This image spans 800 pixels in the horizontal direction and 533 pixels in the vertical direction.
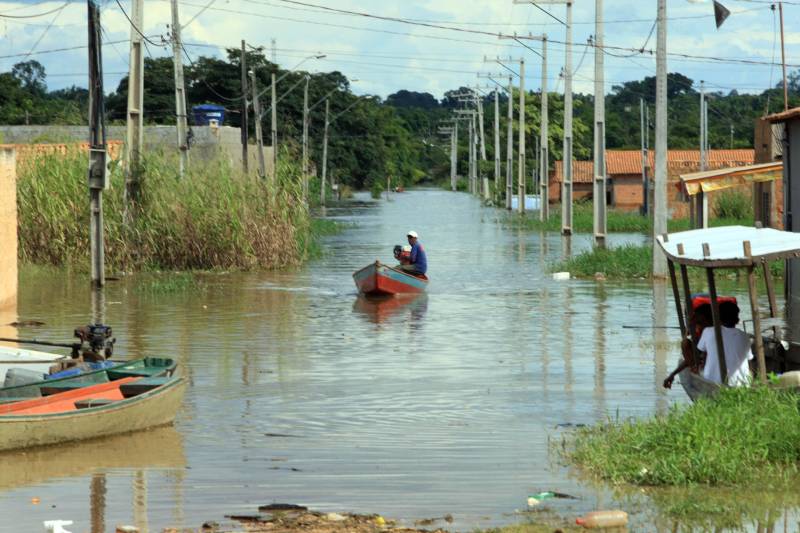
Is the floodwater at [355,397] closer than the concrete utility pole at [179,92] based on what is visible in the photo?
Yes

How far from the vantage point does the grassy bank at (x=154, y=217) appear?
3116 cm

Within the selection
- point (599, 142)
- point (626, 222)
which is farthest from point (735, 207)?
point (599, 142)

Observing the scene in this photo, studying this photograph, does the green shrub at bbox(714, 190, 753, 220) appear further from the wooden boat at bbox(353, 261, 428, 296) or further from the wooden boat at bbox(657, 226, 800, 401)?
the wooden boat at bbox(657, 226, 800, 401)

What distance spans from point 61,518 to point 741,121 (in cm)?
11420

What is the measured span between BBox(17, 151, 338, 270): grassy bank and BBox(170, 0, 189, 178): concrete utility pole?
116 inches

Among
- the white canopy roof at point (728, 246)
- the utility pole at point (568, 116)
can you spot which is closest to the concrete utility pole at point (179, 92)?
the utility pole at point (568, 116)

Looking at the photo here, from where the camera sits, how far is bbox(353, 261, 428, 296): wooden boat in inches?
1086

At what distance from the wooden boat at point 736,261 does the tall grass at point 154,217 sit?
19004mm

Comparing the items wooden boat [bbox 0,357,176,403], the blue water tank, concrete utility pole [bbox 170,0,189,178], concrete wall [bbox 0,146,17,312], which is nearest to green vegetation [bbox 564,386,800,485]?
wooden boat [bbox 0,357,176,403]

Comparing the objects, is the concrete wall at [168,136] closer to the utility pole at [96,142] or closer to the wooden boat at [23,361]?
the utility pole at [96,142]

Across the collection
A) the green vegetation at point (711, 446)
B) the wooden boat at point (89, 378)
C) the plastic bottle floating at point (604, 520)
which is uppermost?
the wooden boat at point (89, 378)

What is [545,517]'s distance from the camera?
378 inches

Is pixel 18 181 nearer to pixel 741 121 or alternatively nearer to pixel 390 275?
pixel 390 275

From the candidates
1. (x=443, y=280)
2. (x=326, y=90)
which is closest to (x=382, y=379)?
(x=443, y=280)
